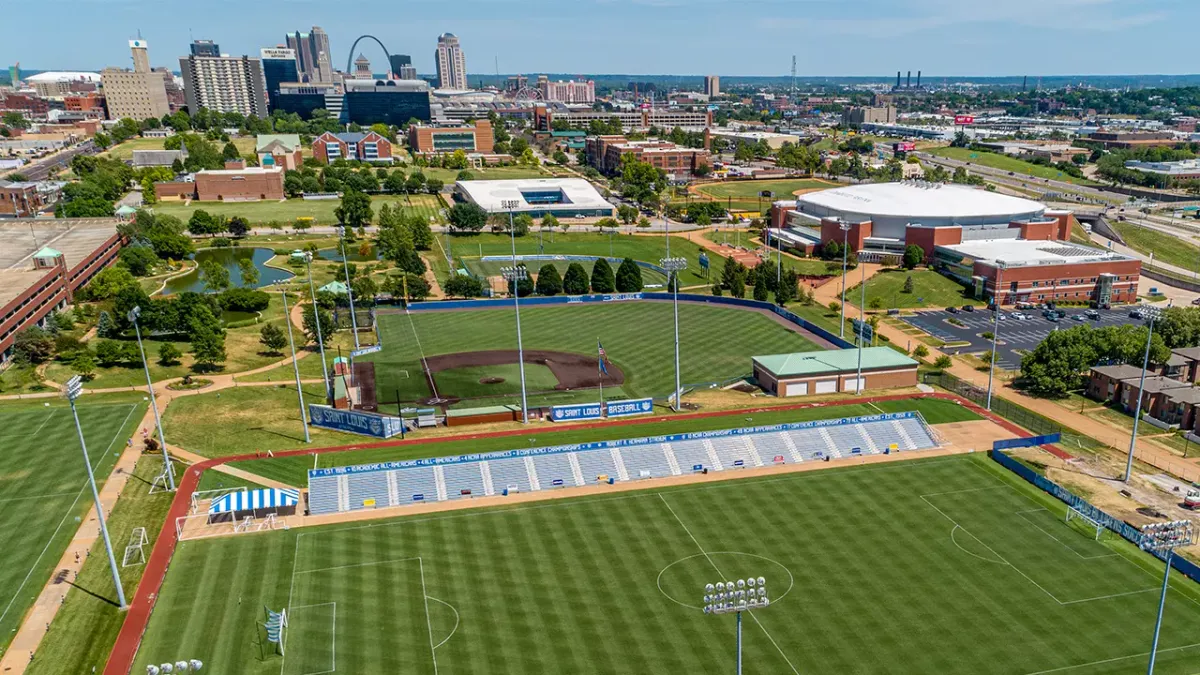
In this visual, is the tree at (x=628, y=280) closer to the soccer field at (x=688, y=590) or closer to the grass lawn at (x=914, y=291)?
the grass lawn at (x=914, y=291)

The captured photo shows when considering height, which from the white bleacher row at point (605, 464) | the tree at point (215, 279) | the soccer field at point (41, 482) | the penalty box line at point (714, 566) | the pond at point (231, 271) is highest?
the tree at point (215, 279)

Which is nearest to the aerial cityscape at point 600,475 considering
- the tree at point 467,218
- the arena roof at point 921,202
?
the arena roof at point 921,202

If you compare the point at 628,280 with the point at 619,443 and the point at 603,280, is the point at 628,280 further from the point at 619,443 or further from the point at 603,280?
the point at 619,443

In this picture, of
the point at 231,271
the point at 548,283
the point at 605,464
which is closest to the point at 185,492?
the point at 605,464

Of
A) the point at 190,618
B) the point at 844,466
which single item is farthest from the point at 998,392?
the point at 190,618

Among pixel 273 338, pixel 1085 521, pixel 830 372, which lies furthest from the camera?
pixel 273 338

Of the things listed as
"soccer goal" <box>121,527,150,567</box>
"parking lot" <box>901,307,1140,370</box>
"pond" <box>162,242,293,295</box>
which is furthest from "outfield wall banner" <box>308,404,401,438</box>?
"parking lot" <box>901,307,1140,370</box>
